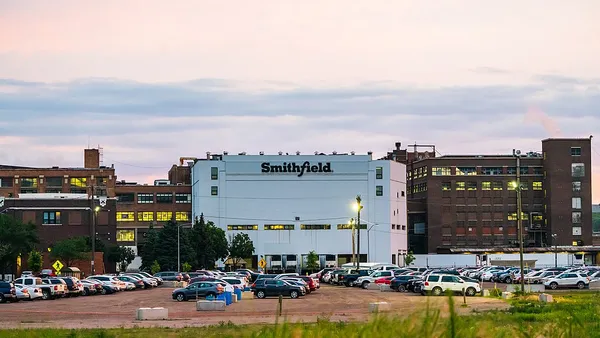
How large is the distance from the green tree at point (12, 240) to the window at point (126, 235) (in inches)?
2592

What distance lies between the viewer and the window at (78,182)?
172 m

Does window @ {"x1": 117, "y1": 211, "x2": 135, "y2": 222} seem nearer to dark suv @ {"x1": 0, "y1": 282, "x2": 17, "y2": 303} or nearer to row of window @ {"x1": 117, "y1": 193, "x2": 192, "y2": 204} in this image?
row of window @ {"x1": 117, "y1": 193, "x2": 192, "y2": 204}

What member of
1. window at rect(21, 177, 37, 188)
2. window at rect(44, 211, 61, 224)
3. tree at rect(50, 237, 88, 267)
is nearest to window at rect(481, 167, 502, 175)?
window at rect(21, 177, 37, 188)

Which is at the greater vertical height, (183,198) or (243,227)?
(183,198)

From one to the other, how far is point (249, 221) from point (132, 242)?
2342 centimetres

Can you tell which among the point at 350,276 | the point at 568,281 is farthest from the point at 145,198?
the point at 568,281

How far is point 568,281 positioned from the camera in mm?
85250

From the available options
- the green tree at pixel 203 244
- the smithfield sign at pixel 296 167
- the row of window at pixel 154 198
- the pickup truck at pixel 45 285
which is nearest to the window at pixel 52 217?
the green tree at pixel 203 244

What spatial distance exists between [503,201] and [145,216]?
6740 centimetres

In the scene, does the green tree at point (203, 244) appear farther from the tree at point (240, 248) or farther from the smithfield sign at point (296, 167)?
the smithfield sign at point (296, 167)

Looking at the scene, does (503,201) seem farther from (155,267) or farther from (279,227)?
(155,267)

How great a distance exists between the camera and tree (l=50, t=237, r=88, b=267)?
114750 mm

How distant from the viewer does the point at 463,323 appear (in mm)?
10133

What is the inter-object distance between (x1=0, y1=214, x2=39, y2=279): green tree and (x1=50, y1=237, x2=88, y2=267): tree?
6.08 metres
